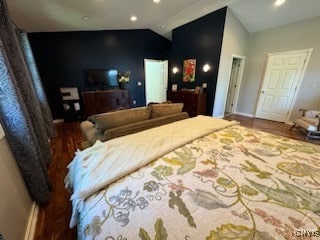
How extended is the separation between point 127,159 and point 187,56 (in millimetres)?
4491

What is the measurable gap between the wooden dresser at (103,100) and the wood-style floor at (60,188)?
0.73m

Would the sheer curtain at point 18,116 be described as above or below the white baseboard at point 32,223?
above

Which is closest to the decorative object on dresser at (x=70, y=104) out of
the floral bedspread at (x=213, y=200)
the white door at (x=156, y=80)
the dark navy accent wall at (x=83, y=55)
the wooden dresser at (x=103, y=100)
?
the dark navy accent wall at (x=83, y=55)

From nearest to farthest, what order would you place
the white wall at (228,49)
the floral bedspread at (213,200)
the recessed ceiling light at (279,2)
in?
the floral bedspread at (213,200), the recessed ceiling light at (279,2), the white wall at (228,49)

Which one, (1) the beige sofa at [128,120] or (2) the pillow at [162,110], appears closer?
(1) the beige sofa at [128,120]

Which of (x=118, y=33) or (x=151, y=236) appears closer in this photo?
(x=151, y=236)

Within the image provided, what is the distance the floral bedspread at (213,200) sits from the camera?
0.59 meters

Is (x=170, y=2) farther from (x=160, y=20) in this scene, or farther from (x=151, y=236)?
(x=151, y=236)

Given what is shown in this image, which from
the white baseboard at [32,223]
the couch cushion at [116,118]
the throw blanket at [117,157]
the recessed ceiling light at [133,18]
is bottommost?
the white baseboard at [32,223]

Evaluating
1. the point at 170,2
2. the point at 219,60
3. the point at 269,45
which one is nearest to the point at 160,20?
the point at 170,2

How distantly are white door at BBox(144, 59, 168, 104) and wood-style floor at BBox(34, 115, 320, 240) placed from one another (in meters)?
3.31

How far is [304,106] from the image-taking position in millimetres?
4004

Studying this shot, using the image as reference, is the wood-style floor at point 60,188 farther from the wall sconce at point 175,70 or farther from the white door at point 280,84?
the wall sconce at point 175,70

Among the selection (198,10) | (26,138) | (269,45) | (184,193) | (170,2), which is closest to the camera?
(184,193)
